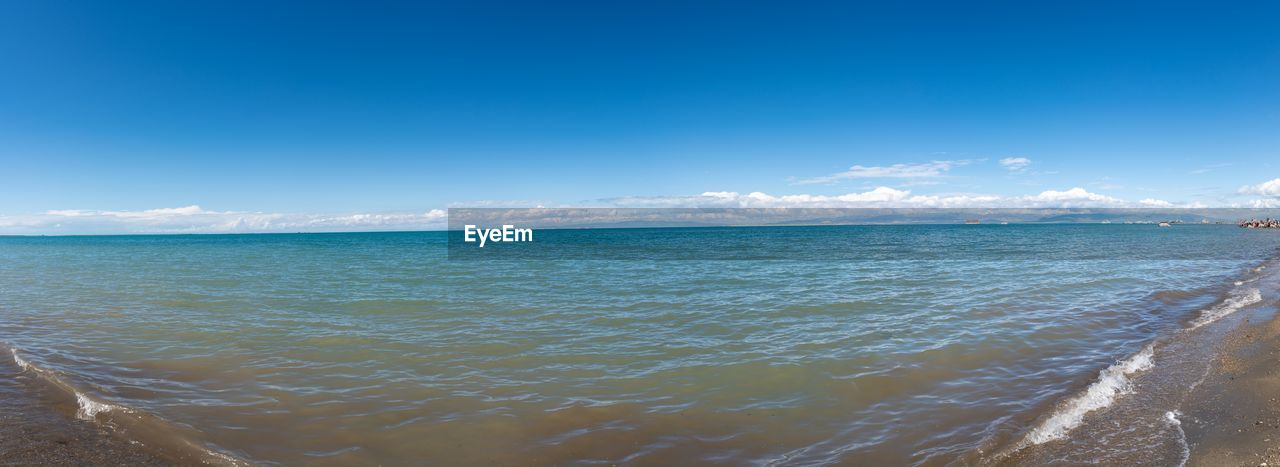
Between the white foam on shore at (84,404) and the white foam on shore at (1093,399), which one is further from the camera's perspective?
the white foam on shore at (84,404)

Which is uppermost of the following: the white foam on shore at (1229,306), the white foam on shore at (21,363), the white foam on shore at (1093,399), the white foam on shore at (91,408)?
the white foam on shore at (21,363)

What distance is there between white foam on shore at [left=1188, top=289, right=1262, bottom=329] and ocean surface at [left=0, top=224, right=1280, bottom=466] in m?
0.08

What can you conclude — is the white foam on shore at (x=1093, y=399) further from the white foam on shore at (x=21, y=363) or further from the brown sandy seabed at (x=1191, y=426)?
the white foam on shore at (x=21, y=363)

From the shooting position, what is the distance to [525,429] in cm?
710

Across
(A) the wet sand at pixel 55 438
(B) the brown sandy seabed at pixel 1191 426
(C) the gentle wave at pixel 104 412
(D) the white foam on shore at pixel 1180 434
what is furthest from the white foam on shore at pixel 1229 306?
(A) the wet sand at pixel 55 438

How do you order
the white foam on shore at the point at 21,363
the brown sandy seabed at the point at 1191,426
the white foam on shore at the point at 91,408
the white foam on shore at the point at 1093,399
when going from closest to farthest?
1. the brown sandy seabed at the point at 1191,426
2. the white foam on shore at the point at 1093,399
3. the white foam on shore at the point at 91,408
4. the white foam on shore at the point at 21,363

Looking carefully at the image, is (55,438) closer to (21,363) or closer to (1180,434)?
(21,363)

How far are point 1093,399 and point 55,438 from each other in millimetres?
12903

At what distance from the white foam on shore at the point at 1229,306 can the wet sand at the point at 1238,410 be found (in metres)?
3.68

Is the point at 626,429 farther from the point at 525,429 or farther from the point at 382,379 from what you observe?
the point at 382,379

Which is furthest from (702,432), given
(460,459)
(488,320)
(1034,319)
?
(1034,319)

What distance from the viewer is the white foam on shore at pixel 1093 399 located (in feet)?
21.1

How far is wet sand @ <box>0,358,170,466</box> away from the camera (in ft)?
19.0

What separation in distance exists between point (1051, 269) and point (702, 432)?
29.2m
